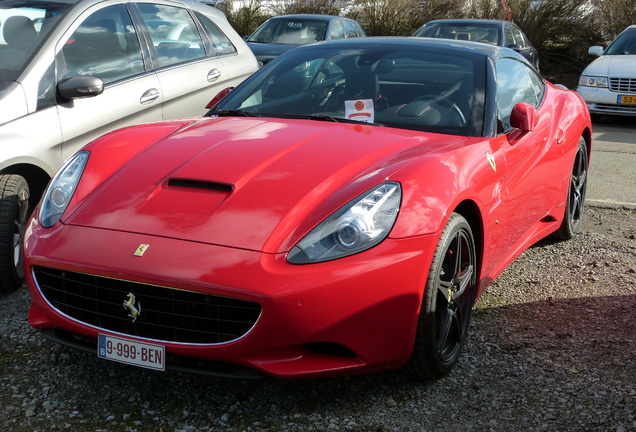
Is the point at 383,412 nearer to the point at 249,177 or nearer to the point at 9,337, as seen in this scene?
the point at 249,177

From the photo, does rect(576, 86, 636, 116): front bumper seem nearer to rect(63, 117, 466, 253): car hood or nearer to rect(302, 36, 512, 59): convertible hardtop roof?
rect(302, 36, 512, 59): convertible hardtop roof

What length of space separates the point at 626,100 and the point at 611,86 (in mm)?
309

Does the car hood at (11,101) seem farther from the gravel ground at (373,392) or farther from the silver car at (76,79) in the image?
the gravel ground at (373,392)

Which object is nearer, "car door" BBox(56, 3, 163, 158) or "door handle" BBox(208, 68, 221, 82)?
"car door" BBox(56, 3, 163, 158)

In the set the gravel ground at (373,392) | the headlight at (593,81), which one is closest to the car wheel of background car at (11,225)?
the gravel ground at (373,392)

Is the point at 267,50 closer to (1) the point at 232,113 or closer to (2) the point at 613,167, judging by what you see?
(2) the point at 613,167

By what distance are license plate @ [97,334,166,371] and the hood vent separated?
0.69m

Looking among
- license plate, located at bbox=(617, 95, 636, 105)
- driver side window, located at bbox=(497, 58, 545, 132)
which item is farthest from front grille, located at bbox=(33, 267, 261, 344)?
license plate, located at bbox=(617, 95, 636, 105)

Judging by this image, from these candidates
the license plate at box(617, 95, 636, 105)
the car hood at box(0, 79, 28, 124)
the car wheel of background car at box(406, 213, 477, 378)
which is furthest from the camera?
the license plate at box(617, 95, 636, 105)

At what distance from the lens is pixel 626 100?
11227mm

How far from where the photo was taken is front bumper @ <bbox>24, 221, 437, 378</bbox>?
2.88 meters

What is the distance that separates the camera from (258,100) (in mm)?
4547

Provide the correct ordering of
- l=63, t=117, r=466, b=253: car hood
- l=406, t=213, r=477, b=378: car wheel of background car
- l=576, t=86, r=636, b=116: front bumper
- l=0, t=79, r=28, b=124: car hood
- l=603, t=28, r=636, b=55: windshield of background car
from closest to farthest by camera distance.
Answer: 1. l=63, t=117, r=466, b=253: car hood
2. l=406, t=213, r=477, b=378: car wheel of background car
3. l=0, t=79, r=28, b=124: car hood
4. l=576, t=86, r=636, b=116: front bumper
5. l=603, t=28, r=636, b=55: windshield of background car

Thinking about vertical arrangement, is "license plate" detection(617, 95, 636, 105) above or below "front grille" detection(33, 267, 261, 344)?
below
